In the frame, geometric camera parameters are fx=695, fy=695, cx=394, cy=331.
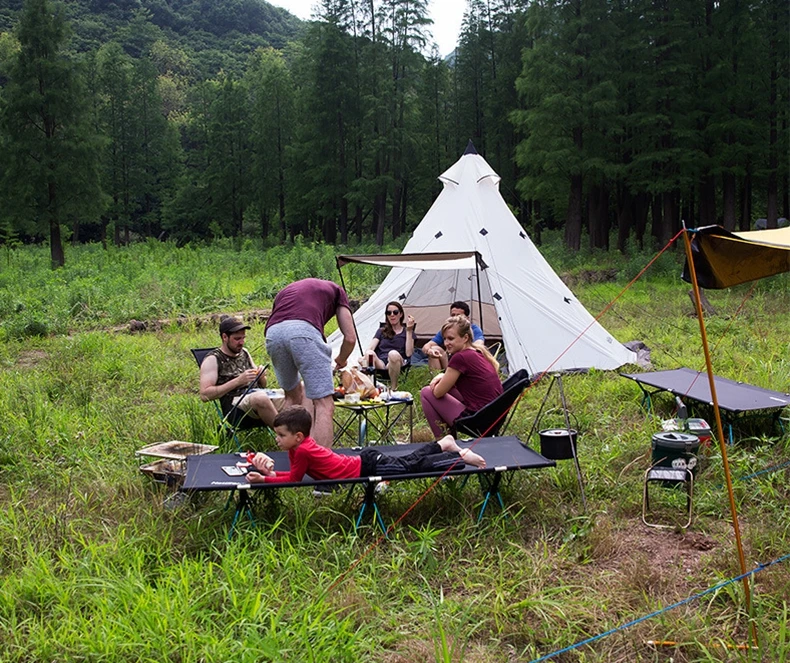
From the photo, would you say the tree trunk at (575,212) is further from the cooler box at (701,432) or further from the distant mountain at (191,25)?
the distant mountain at (191,25)

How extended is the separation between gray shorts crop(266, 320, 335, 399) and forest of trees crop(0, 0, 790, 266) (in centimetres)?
1356

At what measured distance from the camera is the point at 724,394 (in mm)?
4992

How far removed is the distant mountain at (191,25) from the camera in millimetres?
55812

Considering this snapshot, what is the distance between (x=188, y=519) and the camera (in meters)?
3.45

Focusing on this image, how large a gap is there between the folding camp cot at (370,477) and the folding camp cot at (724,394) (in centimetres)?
163

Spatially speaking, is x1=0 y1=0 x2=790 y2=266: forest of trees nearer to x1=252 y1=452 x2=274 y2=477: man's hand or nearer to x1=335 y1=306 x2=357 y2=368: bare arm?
x1=335 y1=306 x2=357 y2=368: bare arm

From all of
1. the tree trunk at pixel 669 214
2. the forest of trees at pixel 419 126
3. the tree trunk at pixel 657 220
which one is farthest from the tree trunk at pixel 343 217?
the tree trunk at pixel 669 214

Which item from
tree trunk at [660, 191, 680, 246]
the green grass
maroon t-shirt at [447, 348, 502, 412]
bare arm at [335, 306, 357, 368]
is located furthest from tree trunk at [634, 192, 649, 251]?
bare arm at [335, 306, 357, 368]

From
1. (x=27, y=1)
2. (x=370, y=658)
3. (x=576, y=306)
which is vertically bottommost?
(x=370, y=658)

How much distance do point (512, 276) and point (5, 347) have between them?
566cm

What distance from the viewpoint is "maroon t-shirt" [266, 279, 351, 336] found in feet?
14.0

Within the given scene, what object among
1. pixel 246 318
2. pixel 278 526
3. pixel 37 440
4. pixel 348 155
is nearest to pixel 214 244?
pixel 348 155

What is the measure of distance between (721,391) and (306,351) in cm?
309

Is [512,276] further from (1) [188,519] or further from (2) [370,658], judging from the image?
(2) [370,658]
